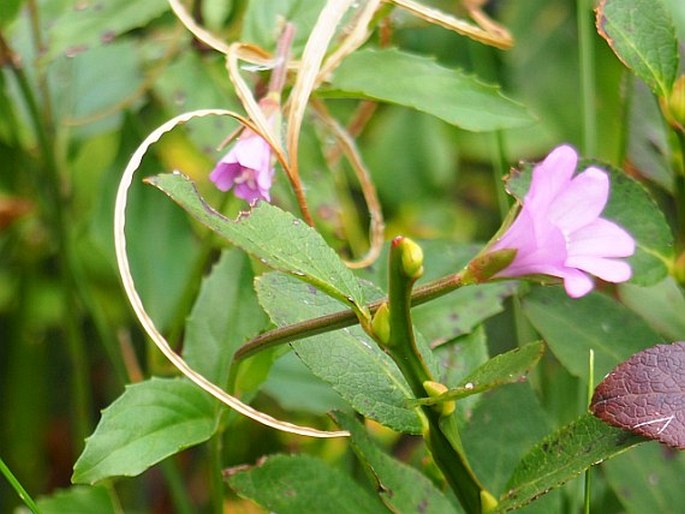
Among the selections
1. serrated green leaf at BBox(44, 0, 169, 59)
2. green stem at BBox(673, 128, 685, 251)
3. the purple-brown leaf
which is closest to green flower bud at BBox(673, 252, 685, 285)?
green stem at BBox(673, 128, 685, 251)

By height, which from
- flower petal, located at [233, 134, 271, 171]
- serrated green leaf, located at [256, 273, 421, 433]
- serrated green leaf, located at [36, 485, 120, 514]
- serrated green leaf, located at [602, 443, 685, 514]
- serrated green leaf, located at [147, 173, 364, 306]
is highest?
serrated green leaf, located at [147, 173, 364, 306]

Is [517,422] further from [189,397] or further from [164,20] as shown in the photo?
[164,20]

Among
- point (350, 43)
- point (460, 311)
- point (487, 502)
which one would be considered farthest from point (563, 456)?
point (350, 43)

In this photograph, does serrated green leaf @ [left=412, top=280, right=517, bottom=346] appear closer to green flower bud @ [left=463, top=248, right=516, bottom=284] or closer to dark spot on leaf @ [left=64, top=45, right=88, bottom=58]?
green flower bud @ [left=463, top=248, right=516, bottom=284]

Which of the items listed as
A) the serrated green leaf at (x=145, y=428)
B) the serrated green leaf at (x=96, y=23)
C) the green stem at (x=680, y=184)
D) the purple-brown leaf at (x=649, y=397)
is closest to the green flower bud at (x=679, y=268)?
the green stem at (x=680, y=184)

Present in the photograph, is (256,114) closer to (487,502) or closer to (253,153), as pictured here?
(253,153)

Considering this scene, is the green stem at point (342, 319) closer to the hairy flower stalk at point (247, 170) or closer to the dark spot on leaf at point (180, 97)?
the hairy flower stalk at point (247, 170)

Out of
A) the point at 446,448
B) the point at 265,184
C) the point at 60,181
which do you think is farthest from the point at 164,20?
the point at 446,448
